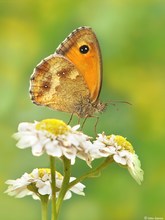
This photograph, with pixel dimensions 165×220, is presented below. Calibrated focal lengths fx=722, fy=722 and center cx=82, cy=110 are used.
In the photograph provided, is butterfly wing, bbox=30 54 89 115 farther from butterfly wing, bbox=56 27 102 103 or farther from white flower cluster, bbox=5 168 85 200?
white flower cluster, bbox=5 168 85 200

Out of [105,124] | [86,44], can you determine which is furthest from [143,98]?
[86,44]

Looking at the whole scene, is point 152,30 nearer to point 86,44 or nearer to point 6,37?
point 6,37

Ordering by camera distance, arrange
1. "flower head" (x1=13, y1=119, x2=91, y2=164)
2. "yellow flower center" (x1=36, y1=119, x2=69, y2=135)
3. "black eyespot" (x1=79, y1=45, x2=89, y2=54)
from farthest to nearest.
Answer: "black eyespot" (x1=79, y1=45, x2=89, y2=54), "yellow flower center" (x1=36, y1=119, x2=69, y2=135), "flower head" (x1=13, y1=119, x2=91, y2=164)

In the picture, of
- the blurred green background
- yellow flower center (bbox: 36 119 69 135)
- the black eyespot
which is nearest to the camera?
yellow flower center (bbox: 36 119 69 135)

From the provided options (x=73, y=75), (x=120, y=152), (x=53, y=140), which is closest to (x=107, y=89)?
(x=73, y=75)

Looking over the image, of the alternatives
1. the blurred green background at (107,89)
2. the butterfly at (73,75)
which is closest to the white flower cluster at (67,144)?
the butterfly at (73,75)

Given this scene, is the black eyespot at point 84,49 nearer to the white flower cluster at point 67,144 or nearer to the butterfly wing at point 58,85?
the butterfly wing at point 58,85

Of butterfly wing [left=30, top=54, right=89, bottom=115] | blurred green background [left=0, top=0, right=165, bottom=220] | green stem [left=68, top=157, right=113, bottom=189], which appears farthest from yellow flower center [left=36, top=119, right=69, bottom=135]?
blurred green background [left=0, top=0, right=165, bottom=220]
